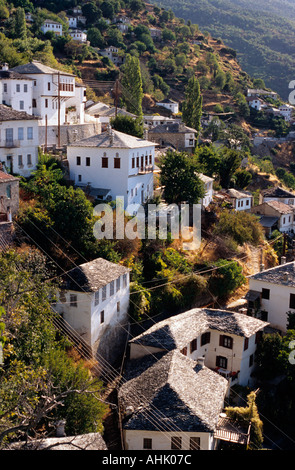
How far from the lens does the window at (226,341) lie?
27369mm

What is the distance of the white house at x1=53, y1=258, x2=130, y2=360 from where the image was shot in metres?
24.6

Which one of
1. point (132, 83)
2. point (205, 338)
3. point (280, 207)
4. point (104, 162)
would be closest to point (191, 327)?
point (205, 338)

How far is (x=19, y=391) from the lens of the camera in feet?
55.9

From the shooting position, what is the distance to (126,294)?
1114 inches

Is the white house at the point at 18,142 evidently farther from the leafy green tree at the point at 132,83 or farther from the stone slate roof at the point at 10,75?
the leafy green tree at the point at 132,83

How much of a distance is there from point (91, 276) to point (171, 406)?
7.19 metres

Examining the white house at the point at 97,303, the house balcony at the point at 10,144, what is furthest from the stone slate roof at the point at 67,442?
the house balcony at the point at 10,144

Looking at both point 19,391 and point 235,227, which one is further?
point 235,227

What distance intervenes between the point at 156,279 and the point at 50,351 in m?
10.3

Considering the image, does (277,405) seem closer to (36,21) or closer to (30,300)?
(30,300)

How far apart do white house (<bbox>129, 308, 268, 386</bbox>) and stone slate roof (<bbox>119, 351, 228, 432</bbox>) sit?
4.53ft
